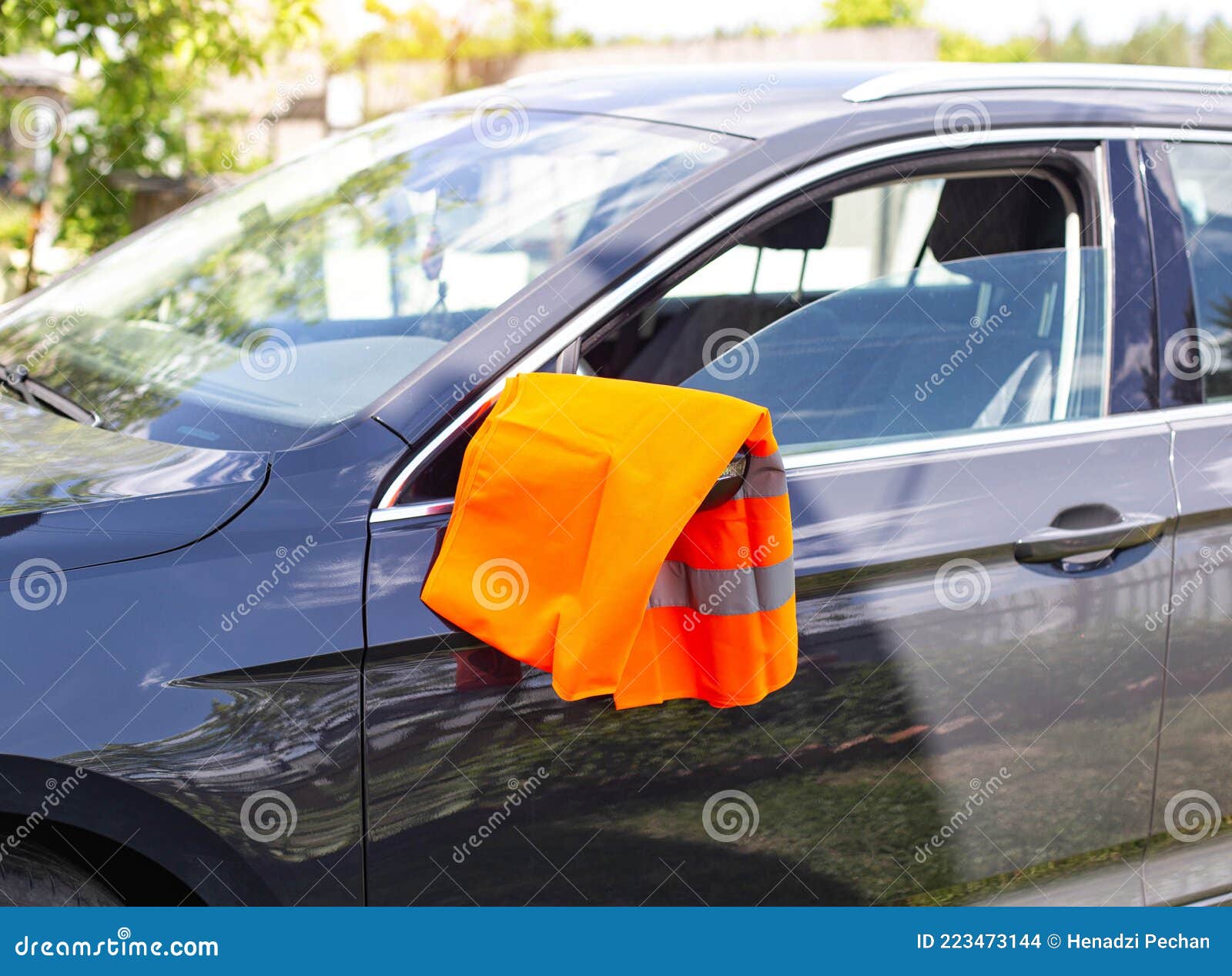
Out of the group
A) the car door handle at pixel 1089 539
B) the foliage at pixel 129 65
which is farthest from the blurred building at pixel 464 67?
the car door handle at pixel 1089 539

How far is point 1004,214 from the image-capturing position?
2400 millimetres

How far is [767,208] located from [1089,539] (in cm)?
79

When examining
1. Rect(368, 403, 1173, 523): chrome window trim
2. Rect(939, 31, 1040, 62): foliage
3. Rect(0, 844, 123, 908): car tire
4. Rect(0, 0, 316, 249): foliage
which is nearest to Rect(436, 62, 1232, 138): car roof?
Rect(368, 403, 1173, 523): chrome window trim

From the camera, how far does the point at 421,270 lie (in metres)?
2.45

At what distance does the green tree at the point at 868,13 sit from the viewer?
2897cm

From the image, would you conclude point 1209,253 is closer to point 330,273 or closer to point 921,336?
point 921,336

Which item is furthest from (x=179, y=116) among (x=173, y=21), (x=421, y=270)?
(x=421, y=270)

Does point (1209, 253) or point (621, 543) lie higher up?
point (1209, 253)

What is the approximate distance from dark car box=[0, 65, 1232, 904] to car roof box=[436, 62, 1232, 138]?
0.6 inches

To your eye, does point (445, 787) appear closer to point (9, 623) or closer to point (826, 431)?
point (9, 623)

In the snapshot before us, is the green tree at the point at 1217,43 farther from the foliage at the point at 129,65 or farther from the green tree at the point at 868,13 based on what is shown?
the foliage at the point at 129,65

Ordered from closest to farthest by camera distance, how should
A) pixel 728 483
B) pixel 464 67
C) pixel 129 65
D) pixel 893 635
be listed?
pixel 728 483 < pixel 893 635 < pixel 129 65 < pixel 464 67

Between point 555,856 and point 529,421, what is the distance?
0.65 metres

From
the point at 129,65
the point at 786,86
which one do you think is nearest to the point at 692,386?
the point at 786,86
